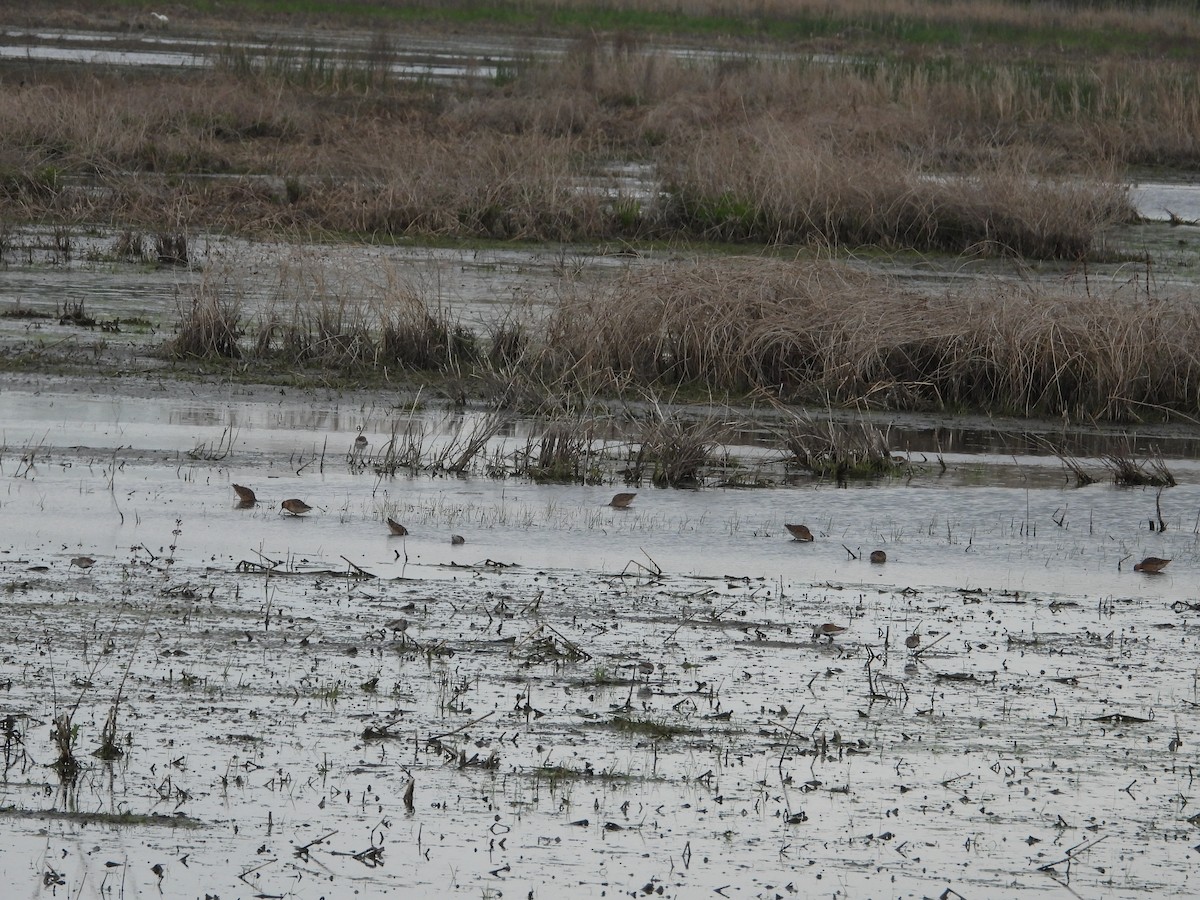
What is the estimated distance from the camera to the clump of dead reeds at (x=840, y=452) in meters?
11.1

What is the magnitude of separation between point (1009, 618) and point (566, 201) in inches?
519

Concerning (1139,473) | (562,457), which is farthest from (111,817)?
(1139,473)

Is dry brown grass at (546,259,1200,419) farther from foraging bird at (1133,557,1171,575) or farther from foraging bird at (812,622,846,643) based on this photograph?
foraging bird at (812,622,846,643)

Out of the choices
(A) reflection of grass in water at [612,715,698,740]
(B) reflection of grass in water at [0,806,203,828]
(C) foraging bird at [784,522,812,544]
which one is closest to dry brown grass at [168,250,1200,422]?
(C) foraging bird at [784,522,812,544]

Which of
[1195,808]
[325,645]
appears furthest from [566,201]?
[1195,808]

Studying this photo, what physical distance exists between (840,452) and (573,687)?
5016mm

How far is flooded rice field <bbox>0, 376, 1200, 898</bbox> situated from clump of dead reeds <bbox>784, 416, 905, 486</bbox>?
577 millimetres

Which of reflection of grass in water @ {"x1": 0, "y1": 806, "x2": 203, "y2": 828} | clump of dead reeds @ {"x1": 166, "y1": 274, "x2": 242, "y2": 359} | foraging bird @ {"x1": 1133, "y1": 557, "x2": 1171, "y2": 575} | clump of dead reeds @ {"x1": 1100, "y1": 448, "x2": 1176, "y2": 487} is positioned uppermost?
clump of dead reeds @ {"x1": 166, "y1": 274, "x2": 242, "y2": 359}

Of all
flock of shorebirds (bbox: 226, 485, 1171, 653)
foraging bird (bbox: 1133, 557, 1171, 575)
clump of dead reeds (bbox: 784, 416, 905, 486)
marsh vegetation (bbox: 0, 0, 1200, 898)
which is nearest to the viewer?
marsh vegetation (bbox: 0, 0, 1200, 898)

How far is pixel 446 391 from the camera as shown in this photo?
42.8 feet

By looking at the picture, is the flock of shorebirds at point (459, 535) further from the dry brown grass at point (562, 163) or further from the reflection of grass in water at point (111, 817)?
the dry brown grass at point (562, 163)

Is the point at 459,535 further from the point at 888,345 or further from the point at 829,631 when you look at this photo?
the point at 888,345

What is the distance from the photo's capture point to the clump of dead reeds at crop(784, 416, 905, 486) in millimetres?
11148

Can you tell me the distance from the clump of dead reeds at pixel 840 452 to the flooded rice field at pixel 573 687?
577 millimetres
